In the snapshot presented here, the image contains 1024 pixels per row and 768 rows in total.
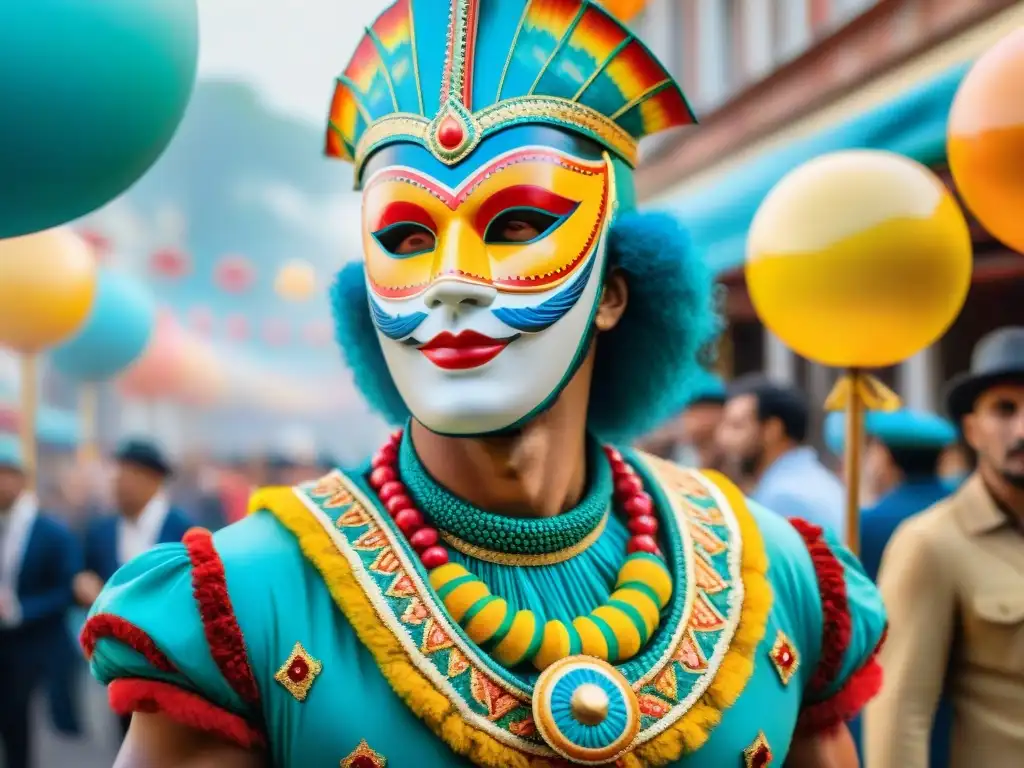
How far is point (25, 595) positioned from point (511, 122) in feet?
15.0

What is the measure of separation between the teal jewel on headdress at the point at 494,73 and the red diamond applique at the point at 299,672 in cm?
76

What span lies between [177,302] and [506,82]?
15492 millimetres

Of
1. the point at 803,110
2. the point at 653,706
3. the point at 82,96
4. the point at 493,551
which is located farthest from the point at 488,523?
the point at 803,110

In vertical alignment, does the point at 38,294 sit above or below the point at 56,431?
above

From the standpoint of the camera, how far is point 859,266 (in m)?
2.40

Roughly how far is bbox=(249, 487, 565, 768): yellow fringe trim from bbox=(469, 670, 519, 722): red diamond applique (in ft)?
0.12

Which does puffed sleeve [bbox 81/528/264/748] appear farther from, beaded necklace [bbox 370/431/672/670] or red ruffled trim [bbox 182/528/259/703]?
beaded necklace [bbox 370/431/672/670]

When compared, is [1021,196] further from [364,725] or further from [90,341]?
[90,341]

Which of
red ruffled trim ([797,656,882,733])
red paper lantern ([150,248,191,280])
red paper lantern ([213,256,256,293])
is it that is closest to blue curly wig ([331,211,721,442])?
red ruffled trim ([797,656,882,733])

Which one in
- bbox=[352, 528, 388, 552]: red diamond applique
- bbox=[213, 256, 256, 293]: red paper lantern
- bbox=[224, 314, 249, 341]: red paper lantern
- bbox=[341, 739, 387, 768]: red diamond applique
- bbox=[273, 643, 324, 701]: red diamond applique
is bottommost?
bbox=[224, 314, 249, 341]: red paper lantern

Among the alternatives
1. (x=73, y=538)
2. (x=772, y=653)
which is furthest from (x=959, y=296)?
(x=73, y=538)

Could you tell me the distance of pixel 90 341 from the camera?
5.10 meters

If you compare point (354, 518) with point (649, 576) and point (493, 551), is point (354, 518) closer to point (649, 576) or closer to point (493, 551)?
point (493, 551)

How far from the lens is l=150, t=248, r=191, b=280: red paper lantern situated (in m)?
14.1
